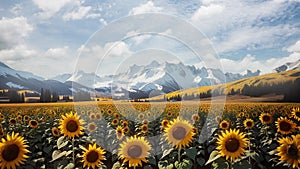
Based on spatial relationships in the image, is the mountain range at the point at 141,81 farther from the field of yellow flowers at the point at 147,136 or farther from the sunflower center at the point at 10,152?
the sunflower center at the point at 10,152

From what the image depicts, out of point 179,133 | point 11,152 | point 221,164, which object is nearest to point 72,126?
point 11,152

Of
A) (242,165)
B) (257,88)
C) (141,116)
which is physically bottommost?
(242,165)

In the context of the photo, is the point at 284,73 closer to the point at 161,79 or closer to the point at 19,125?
the point at 161,79

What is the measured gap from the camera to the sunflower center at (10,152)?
3094 millimetres

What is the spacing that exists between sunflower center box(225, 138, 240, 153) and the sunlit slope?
15.7 feet

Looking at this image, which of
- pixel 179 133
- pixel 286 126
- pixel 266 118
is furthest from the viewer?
pixel 266 118

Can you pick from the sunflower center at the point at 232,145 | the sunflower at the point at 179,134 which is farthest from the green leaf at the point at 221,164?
the sunflower at the point at 179,134

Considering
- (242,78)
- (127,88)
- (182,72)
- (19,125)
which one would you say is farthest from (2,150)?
(242,78)

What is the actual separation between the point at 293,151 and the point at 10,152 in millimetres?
2785

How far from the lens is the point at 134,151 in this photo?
3.38 meters

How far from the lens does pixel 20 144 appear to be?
3.20m

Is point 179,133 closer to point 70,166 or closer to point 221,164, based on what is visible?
point 221,164

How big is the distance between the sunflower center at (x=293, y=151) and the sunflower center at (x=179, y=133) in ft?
3.49

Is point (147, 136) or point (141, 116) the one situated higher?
point (141, 116)
